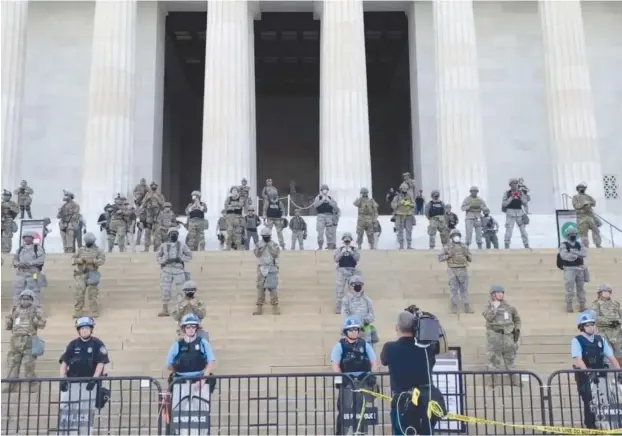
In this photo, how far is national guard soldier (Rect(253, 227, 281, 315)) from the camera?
14.0 metres

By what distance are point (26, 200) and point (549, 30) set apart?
19487 millimetres

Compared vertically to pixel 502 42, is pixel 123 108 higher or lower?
lower

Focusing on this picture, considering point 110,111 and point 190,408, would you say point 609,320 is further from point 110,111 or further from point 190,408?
point 110,111

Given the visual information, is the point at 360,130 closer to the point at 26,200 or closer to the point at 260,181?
the point at 26,200

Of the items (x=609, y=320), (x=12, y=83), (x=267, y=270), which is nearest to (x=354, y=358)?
(x=609, y=320)

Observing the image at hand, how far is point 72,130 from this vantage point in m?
29.2

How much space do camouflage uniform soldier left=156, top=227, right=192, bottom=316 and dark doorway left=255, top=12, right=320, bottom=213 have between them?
82.2 feet

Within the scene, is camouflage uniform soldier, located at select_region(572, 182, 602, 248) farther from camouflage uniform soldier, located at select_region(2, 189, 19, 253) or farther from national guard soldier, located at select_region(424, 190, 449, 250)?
camouflage uniform soldier, located at select_region(2, 189, 19, 253)

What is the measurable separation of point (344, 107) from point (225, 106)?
4234 millimetres

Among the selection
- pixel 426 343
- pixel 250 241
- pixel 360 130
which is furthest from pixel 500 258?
pixel 426 343

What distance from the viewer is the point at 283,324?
13383 millimetres

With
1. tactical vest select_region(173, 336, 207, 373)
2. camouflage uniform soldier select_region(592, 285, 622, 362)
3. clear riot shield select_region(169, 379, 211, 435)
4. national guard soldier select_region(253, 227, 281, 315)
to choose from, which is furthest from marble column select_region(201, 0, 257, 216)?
clear riot shield select_region(169, 379, 211, 435)

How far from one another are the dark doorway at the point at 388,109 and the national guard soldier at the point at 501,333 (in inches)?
1096

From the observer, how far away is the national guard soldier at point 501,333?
34.8ft
